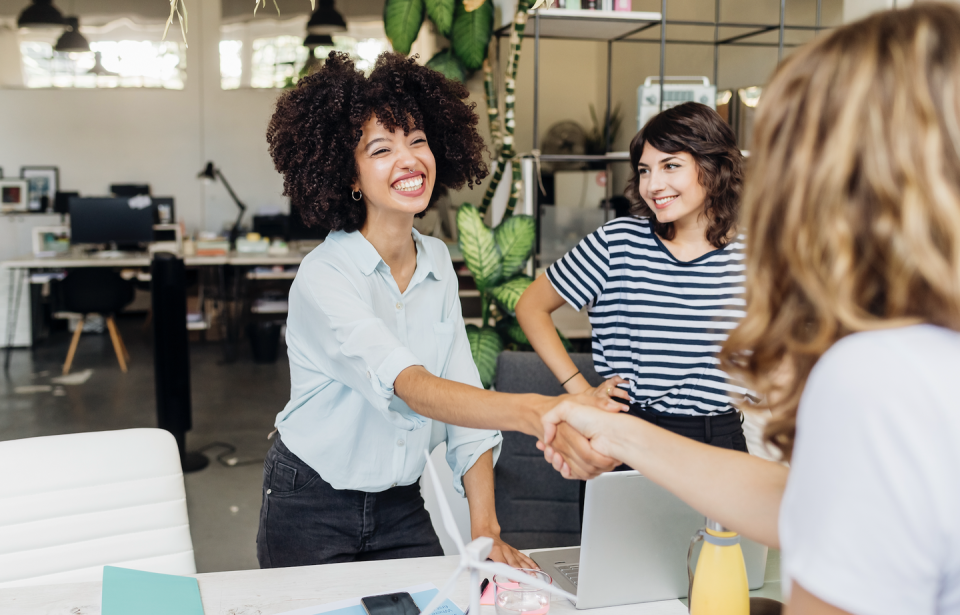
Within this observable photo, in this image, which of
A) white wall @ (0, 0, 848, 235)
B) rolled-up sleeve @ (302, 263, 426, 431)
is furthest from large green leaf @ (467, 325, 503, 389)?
white wall @ (0, 0, 848, 235)

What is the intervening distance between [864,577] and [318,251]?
122cm

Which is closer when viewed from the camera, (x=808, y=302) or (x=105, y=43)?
(x=808, y=302)

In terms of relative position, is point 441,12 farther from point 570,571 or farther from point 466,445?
point 570,571

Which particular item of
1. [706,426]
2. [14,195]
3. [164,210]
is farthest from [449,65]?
[14,195]

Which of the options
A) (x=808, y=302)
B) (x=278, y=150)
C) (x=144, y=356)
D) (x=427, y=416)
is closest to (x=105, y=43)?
(x=144, y=356)

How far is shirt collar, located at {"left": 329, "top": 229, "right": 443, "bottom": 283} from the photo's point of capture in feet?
5.03

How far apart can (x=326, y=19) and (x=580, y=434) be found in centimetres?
746

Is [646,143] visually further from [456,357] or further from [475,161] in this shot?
[456,357]

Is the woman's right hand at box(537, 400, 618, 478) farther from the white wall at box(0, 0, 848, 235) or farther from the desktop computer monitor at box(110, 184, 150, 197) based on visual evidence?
the desktop computer monitor at box(110, 184, 150, 197)

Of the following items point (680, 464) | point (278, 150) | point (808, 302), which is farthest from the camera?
point (278, 150)

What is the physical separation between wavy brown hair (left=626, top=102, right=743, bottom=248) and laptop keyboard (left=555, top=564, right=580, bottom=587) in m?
0.90

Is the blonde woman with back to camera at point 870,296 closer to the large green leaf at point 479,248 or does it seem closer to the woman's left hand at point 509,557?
the woman's left hand at point 509,557

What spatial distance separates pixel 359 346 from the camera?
4.36ft

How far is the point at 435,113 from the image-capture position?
178cm
